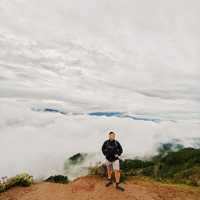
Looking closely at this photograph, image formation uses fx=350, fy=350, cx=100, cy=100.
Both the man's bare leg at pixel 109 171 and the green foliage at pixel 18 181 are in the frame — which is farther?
the green foliage at pixel 18 181

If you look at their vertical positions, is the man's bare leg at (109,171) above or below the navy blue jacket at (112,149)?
below

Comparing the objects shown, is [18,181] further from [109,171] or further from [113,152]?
[113,152]

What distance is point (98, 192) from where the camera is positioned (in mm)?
17438

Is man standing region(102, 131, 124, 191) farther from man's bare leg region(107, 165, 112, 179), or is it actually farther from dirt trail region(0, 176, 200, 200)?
dirt trail region(0, 176, 200, 200)

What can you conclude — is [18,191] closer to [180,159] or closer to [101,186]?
[101,186]

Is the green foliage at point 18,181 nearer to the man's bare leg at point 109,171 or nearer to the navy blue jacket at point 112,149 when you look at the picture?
the man's bare leg at point 109,171

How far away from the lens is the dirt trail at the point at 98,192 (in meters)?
17.1

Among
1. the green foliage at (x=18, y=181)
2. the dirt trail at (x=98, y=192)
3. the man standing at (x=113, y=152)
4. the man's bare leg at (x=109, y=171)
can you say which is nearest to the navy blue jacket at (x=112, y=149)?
the man standing at (x=113, y=152)

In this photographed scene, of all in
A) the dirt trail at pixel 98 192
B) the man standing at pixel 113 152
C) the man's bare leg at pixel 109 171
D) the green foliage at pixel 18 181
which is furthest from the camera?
the green foliage at pixel 18 181

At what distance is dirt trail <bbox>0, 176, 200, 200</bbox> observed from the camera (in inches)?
675

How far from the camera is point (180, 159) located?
7318 inches

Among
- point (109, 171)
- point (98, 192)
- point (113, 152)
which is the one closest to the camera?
point (98, 192)

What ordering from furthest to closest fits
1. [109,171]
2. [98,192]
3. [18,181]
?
[18,181]
[109,171]
[98,192]

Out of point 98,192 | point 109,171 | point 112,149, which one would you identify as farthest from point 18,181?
point 112,149
